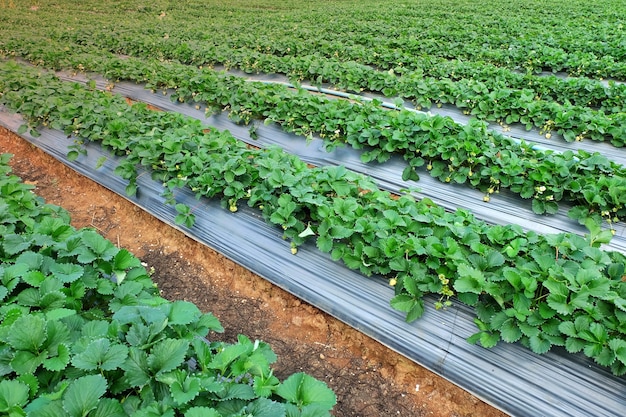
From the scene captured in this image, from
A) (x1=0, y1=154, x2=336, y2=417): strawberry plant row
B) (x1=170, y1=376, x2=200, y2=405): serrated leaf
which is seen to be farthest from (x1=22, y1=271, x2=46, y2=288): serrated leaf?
(x1=170, y1=376, x2=200, y2=405): serrated leaf

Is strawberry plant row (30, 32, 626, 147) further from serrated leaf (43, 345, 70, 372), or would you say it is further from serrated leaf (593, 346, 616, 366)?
serrated leaf (43, 345, 70, 372)

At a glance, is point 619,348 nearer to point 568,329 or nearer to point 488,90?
point 568,329

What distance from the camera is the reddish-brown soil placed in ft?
8.04

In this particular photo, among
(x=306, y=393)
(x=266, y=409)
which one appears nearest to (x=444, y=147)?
(x=306, y=393)

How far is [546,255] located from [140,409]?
2.23 metres

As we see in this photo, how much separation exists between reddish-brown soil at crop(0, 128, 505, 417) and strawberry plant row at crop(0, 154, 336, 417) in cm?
86

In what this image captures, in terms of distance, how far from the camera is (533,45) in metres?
7.64

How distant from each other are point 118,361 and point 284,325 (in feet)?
5.03

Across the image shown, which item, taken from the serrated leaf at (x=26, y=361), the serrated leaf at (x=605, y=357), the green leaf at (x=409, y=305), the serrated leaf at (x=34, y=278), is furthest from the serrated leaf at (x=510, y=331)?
the serrated leaf at (x=34, y=278)

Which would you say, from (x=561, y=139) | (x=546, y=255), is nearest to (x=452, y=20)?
(x=561, y=139)

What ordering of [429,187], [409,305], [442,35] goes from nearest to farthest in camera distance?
[409,305]
[429,187]
[442,35]

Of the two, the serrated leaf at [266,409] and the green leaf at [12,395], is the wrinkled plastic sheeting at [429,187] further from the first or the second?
the green leaf at [12,395]

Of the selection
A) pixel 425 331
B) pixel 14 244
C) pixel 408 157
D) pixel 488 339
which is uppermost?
pixel 14 244

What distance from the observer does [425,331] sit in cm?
251
